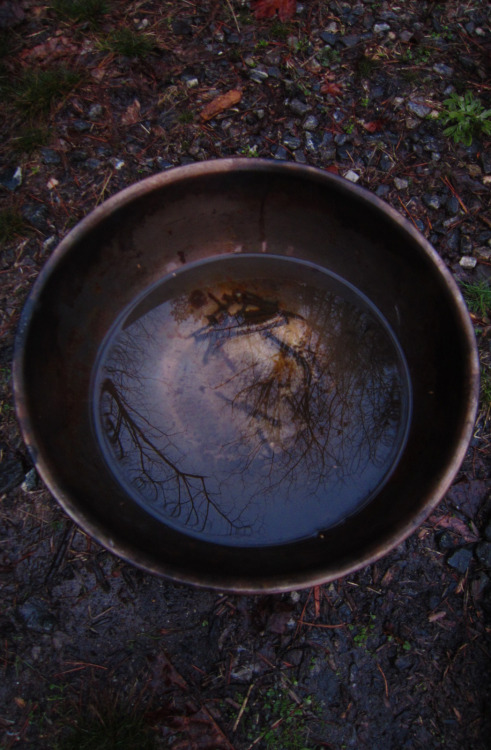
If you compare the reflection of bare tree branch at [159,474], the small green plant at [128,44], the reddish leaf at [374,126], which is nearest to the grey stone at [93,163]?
the small green plant at [128,44]

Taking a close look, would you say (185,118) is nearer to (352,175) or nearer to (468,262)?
(352,175)

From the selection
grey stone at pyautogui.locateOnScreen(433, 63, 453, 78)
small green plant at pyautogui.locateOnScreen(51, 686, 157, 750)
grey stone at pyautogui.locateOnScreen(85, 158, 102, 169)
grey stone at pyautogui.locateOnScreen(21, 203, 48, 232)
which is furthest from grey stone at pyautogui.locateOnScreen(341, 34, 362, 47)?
small green plant at pyautogui.locateOnScreen(51, 686, 157, 750)

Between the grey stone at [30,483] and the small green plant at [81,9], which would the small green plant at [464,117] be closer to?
the small green plant at [81,9]

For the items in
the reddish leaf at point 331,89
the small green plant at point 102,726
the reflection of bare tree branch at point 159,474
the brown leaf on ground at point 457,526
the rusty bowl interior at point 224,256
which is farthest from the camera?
the reddish leaf at point 331,89

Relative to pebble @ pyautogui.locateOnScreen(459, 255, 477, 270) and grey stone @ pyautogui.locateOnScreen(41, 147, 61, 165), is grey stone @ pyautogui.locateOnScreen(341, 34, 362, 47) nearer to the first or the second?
pebble @ pyautogui.locateOnScreen(459, 255, 477, 270)

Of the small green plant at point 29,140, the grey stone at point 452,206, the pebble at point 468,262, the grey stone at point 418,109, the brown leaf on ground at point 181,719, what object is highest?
the small green plant at point 29,140

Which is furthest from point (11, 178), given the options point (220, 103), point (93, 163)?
point (220, 103)
